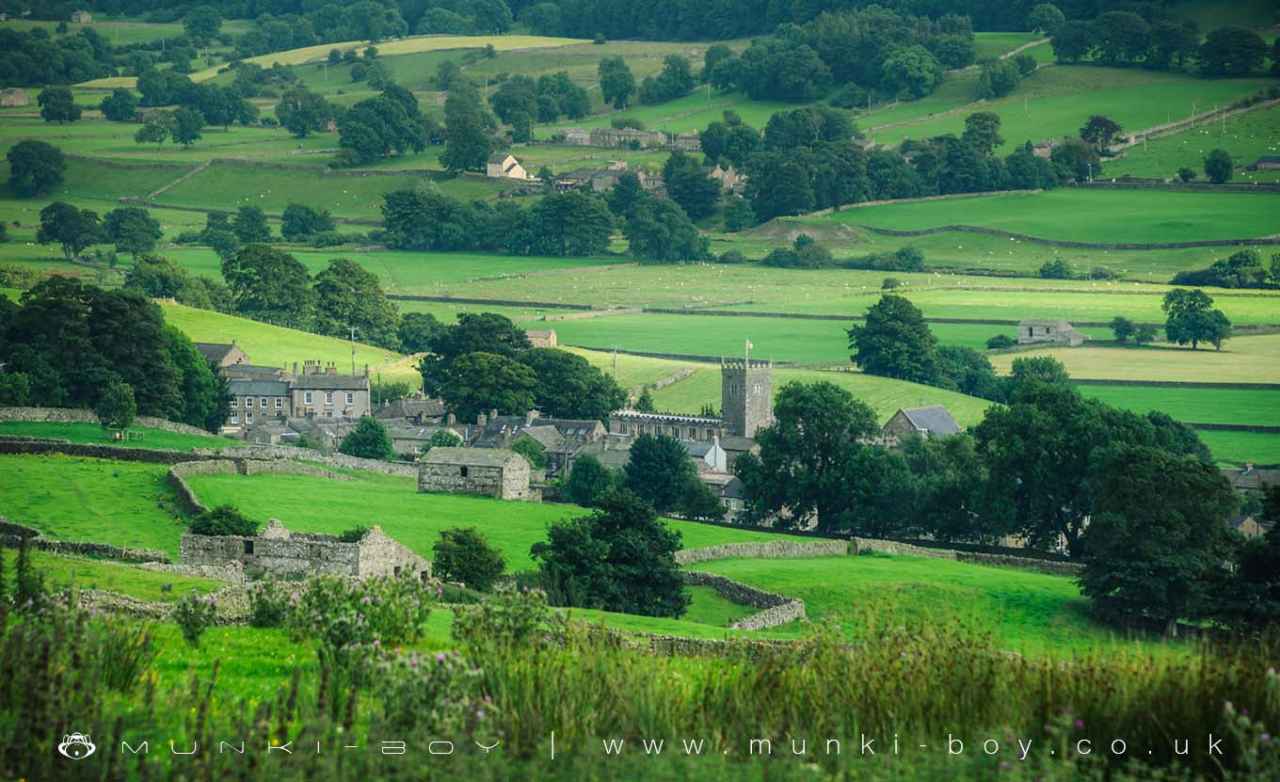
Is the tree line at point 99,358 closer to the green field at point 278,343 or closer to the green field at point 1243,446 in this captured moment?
the green field at point 278,343

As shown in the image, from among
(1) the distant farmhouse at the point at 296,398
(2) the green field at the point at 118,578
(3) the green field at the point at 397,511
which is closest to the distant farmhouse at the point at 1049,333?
(1) the distant farmhouse at the point at 296,398

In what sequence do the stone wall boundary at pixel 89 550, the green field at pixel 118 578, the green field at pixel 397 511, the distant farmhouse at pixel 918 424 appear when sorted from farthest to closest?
the distant farmhouse at pixel 918 424 → the green field at pixel 397 511 → the stone wall boundary at pixel 89 550 → the green field at pixel 118 578

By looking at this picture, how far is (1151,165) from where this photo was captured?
573 ft

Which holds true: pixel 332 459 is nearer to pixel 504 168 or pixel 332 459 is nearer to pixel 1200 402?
pixel 1200 402

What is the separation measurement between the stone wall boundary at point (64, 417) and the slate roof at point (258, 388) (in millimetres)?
19829

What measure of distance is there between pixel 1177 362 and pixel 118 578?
79528 millimetres

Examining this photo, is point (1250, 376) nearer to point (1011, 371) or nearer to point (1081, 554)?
point (1011, 371)

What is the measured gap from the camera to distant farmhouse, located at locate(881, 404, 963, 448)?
87125 millimetres

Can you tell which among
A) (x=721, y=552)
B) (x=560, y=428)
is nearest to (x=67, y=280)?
(x=560, y=428)

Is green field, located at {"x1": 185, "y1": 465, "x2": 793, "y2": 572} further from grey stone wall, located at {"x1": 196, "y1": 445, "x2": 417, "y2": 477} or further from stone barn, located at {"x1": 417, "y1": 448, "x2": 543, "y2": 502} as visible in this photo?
grey stone wall, located at {"x1": 196, "y1": 445, "x2": 417, "y2": 477}

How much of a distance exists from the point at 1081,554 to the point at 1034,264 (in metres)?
83.2

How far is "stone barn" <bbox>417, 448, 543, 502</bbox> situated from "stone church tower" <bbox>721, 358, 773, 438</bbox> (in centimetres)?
2324

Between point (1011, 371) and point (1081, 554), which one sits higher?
point (1011, 371)

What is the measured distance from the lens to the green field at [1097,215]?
5906 inches
